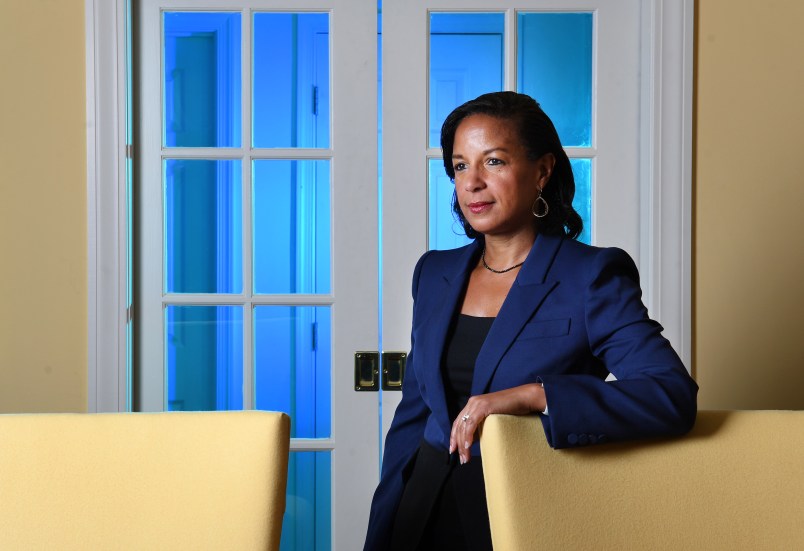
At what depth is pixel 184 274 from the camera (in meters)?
2.91

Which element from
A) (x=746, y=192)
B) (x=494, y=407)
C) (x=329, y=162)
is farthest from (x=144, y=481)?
(x=746, y=192)

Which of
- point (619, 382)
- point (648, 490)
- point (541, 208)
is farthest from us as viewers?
point (541, 208)

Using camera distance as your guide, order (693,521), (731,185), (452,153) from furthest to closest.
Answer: (731,185)
(452,153)
(693,521)

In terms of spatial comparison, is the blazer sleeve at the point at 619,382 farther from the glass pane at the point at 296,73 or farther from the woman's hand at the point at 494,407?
the glass pane at the point at 296,73

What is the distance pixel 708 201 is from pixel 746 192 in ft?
0.40

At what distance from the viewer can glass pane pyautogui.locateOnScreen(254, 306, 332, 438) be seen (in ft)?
9.56

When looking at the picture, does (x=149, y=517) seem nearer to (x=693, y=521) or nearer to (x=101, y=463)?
(x=101, y=463)

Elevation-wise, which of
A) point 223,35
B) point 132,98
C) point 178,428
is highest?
point 223,35

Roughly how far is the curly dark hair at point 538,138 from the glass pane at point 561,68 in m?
1.01

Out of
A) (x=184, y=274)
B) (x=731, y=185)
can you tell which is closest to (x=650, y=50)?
(x=731, y=185)

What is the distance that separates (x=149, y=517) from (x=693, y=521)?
2.66 ft

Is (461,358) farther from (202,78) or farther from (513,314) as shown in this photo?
(202,78)

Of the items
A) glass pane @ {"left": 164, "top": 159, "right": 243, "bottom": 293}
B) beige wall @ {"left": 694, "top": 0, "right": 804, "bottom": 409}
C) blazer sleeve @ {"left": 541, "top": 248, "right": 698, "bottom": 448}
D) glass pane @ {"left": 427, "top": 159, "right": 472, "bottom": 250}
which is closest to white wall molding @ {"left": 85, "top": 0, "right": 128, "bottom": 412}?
glass pane @ {"left": 164, "top": 159, "right": 243, "bottom": 293}

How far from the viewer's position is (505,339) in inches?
66.8
